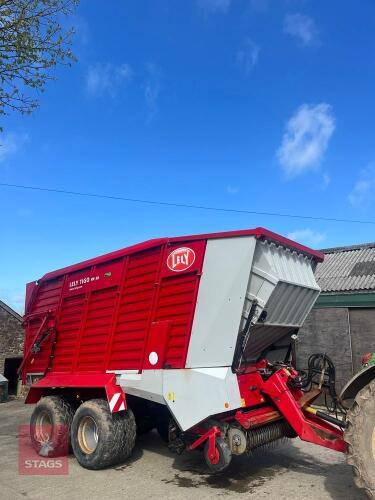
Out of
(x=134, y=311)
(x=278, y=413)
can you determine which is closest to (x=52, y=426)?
(x=134, y=311)

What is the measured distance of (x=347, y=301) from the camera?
10758 mm

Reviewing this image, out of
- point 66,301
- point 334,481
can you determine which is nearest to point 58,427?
point 66,301

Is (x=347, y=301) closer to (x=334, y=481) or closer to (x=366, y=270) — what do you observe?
(x=366, y=270)

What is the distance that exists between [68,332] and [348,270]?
7.19m

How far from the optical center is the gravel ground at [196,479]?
17.2ft

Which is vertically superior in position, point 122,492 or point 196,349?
point 196,349

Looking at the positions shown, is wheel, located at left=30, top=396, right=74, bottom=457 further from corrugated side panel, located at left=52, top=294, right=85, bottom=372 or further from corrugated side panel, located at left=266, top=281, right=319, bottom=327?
corrugated side panel, located at left=266, top=281, right=319, bottom=327

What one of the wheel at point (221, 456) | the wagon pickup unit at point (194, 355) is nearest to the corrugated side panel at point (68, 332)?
the wagon pickup unit at point (194, 355)

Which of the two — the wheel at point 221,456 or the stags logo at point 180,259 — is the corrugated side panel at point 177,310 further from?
the wheel at point 221,456

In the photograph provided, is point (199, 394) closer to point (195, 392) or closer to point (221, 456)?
point (195, 392)

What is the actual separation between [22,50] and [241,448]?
6188 millimetres

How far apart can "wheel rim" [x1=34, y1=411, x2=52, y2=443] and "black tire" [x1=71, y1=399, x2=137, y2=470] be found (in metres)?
0.89

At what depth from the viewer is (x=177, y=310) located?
591 centimetres

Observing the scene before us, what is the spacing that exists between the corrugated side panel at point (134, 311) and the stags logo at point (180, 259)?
251 millimetres
